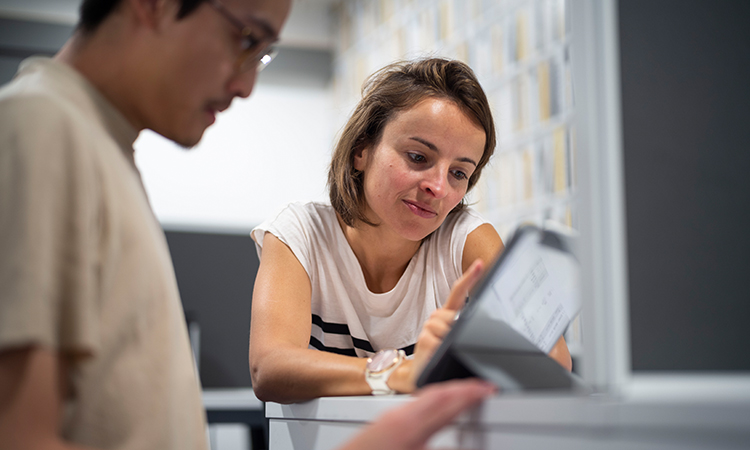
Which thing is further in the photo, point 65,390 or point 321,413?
point 321,413

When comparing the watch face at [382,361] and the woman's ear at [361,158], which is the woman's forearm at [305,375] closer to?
the watch face at [382,361]

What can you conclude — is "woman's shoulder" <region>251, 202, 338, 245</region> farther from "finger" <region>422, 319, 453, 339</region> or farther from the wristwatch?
"finger" <region>422, 319, 453, 339</region>

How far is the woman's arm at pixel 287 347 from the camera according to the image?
0.94 meters

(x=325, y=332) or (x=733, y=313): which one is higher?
(x=733, y=313)

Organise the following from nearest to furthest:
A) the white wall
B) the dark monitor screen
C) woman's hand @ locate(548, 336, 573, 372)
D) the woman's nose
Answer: the dark monitor screen < woman's hand @ locate(548, 336, 573, 372) < the woman's nose < the white wall

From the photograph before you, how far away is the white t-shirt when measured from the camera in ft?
4.27

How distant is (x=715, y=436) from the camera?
1.28 ft

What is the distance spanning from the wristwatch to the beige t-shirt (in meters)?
0.36

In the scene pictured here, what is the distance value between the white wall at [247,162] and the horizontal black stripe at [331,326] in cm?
379

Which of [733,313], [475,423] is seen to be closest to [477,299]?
[475,423]

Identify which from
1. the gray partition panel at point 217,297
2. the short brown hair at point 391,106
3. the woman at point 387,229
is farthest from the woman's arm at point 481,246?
→ the gray partition panel at point 217,297

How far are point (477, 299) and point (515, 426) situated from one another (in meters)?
0.14

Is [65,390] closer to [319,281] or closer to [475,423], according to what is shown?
[475,423]

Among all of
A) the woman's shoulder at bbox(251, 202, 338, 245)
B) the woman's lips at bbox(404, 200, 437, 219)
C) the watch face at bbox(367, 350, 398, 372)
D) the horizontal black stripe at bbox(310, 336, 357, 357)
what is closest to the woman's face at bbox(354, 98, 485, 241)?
the woman's lips at bbox(404, 200, 437, 219)
